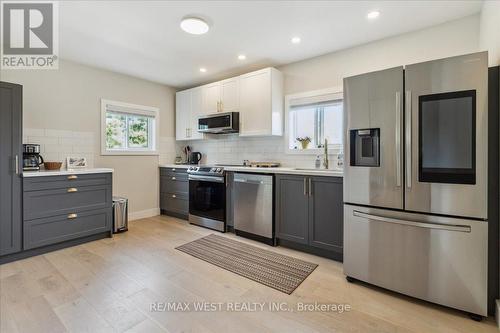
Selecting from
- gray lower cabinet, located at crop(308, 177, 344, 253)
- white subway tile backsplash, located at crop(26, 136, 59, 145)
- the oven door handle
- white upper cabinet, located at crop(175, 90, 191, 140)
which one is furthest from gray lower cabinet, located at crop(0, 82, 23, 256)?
gray lower cabinet, located at crop(308, 177, 344, 253)

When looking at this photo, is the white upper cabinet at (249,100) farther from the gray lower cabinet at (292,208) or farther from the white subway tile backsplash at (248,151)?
the gray lower cabinet at (292,208)

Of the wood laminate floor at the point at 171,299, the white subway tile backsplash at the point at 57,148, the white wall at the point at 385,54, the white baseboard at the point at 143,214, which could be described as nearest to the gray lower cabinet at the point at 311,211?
the wood laminate floor at the point at 171,299

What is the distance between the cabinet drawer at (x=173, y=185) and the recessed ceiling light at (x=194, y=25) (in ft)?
7.96

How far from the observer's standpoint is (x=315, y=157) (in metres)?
3.46

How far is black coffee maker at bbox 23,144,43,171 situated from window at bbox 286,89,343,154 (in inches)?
131

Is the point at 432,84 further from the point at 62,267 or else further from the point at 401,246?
the point at 62,267

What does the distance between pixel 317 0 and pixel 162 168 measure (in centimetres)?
373

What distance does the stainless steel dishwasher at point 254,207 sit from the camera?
3.16m

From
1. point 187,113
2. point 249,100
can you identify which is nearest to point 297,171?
point 249,100

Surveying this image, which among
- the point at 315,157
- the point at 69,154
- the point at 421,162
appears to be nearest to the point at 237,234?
the point at 315,157

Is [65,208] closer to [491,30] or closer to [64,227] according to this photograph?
[64,227]

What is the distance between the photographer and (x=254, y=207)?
3.30 meters

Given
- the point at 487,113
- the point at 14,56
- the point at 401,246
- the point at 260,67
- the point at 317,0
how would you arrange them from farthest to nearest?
the point at 260,67 < the point at 14,56 < the point at 317,0 < the point at 401,246 < the point at 487,113

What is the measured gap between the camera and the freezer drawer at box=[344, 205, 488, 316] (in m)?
1.72
